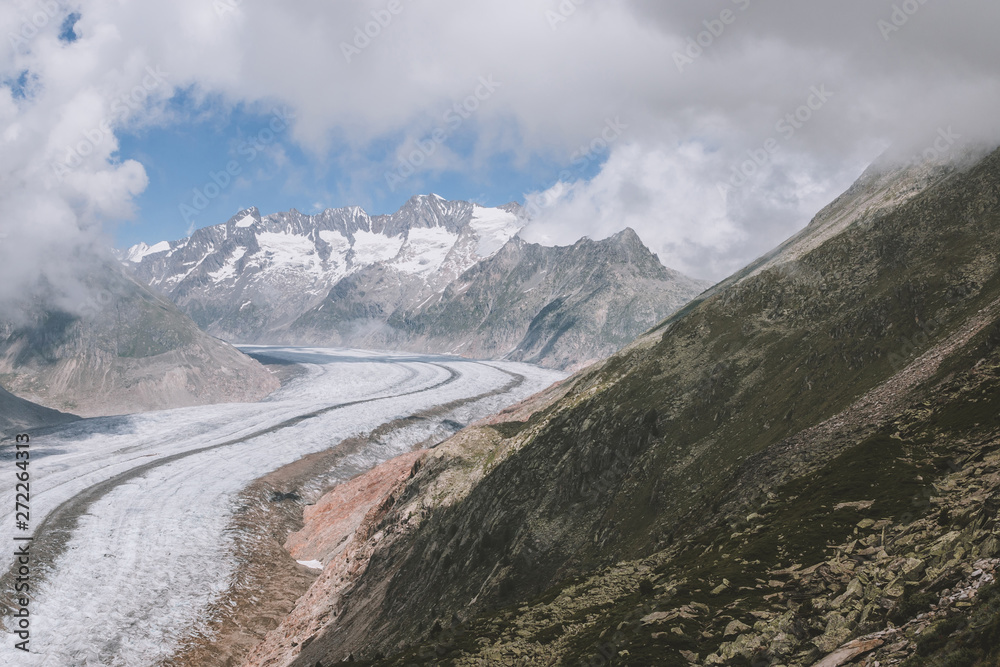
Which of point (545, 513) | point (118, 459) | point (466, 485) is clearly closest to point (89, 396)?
point (118, 459)

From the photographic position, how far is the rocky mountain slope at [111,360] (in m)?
164

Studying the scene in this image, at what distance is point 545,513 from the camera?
38.7 m

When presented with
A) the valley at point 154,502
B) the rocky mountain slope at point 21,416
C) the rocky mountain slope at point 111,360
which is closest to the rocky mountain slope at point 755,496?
the valley at point 154,502

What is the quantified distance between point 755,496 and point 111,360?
648 ft

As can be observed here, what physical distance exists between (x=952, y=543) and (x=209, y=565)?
223 ft

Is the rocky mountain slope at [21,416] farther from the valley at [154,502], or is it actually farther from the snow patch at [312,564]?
the snow patch at [312,564]

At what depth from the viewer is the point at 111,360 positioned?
570ft

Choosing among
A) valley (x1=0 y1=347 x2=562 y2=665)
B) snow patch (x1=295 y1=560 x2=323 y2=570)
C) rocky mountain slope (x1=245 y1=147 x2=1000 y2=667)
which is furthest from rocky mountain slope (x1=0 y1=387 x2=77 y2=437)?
rocky mountain slope (x1=245 y1=147 x2=1000 y2=667)

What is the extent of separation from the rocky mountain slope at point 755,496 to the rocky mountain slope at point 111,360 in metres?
145

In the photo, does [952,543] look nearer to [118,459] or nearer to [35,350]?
[118,459]

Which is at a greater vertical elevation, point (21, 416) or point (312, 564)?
point (21, 416)

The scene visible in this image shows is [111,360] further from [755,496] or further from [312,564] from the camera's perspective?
[755,496]

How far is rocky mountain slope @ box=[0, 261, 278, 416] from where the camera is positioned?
6462 inches

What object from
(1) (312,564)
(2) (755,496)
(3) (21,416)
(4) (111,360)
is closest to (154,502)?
(1) (312,564)
